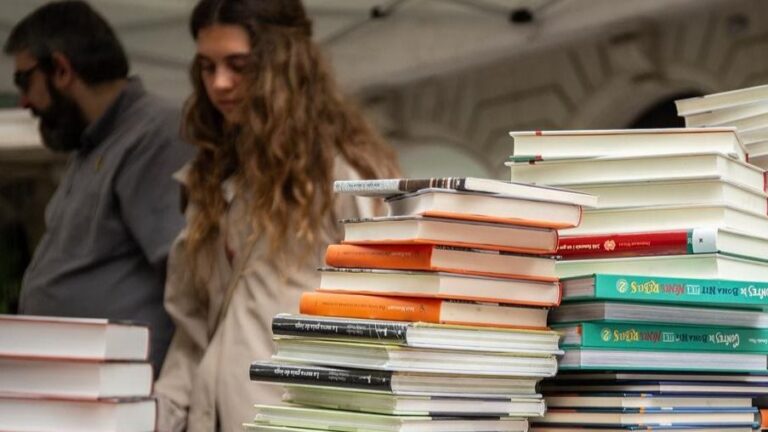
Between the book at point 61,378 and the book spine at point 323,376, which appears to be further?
the book at point 61,378

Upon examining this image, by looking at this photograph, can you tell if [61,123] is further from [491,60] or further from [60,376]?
[491,60]

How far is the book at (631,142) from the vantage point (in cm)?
116

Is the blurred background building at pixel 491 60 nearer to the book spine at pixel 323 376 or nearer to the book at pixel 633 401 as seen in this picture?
the book spine at pixel 323 376

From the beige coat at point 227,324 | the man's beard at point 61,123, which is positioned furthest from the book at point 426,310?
the man's beard at point 61,123

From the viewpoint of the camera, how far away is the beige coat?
1749mm

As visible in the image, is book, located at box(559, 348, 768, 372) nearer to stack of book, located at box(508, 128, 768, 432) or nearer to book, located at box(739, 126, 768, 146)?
stack of book, located at box(508, 128, 768, 432)

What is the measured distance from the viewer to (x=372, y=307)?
106 cm

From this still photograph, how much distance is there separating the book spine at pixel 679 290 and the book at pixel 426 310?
49 mm

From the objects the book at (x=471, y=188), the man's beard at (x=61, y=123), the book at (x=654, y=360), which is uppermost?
the man's beard at (x=61, y=123)

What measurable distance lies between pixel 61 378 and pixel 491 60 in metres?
5.78

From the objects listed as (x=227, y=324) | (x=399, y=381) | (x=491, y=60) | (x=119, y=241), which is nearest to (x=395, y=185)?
(x=399, y=381)

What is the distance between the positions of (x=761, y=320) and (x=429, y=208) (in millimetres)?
365

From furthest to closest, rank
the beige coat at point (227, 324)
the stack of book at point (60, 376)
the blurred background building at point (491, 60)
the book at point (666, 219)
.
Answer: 1. the blurred background building at point (491, 60)
2. the beige coat at point (227, 324)
3. the stack of book at point (60, 376)
4. the book at point (666, 219)

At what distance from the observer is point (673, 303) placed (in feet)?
3.61
